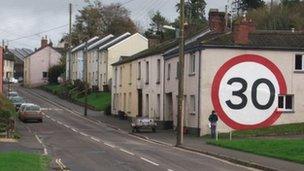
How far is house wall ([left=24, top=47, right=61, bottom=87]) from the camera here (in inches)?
5258

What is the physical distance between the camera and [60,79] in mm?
120875

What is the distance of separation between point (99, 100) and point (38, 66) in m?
47.8

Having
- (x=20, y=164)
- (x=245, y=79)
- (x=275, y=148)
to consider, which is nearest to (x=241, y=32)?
(x=245, y=79)

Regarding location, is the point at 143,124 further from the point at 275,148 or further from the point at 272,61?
the point at 275,148

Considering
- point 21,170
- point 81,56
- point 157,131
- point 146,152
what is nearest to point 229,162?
point 146,152

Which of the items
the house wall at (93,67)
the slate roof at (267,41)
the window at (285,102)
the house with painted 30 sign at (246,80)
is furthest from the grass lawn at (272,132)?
the house wall at (93,67)

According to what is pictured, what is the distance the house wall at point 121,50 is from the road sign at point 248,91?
45.8m

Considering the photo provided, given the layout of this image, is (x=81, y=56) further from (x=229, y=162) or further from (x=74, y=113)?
(x=229, y=162)

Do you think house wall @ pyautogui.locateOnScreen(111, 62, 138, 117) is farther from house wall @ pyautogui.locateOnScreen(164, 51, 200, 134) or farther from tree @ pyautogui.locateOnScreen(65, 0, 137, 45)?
tree @ pyautogui.locateOnScreen(65, 0, 137, 45)

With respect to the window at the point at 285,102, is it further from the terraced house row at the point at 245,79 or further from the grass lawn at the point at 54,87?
the grass lawn at the point at 54,87

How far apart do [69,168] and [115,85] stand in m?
54.7

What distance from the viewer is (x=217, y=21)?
51.1 metres

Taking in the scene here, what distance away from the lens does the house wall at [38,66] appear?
133550 millimetres

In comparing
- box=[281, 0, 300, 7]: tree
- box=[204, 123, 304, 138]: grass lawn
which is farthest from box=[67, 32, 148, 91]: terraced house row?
box=[204, 123, 304, 138]: grass lawn
